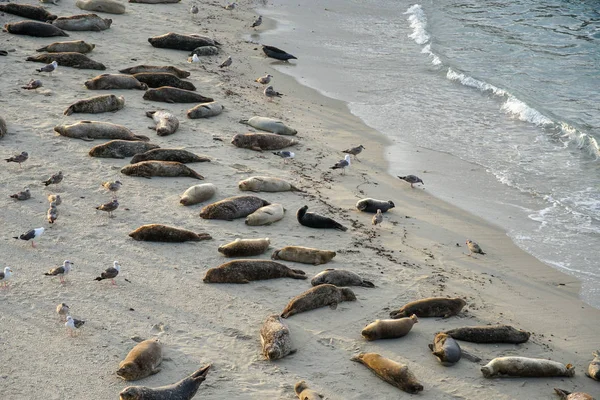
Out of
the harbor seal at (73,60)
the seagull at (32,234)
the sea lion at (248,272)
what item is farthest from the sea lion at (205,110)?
the sea lion at (248,272)

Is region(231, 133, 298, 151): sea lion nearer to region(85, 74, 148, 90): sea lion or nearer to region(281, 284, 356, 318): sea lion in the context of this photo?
region(85, 74, 148, 90): sea lion

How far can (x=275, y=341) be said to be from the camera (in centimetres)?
825

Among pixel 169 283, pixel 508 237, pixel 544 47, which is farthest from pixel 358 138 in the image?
pixel 544 47

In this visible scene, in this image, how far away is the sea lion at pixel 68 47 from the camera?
1778 cm

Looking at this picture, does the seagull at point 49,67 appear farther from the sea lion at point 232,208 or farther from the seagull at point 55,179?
the sea lion at point 232,208

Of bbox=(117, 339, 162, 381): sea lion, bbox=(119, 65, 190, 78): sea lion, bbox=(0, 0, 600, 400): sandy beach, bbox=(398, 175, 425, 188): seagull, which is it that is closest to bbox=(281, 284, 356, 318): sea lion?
bbox=(0, 0, 600, 400): sandy beach

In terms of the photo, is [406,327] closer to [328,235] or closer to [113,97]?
[328,235]

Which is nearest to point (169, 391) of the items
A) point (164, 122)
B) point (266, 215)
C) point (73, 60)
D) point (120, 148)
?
point (266, 215)

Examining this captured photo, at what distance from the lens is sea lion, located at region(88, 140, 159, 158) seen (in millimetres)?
12961

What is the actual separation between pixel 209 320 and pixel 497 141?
31.9 ft

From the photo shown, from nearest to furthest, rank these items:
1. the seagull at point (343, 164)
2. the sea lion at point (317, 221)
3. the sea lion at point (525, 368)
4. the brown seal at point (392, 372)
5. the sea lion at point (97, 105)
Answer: the brown seal at point (392, 372) → the sea lion at point (525, 368) → the sea lion at point (317, 221) → the seagull at point (343, 164) → the sea lion at point (97, 105)

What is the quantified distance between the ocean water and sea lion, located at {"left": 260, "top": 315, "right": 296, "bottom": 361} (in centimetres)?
463

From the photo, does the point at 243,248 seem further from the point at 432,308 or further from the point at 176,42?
the point at 176,42

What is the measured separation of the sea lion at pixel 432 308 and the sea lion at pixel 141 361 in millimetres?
2981
